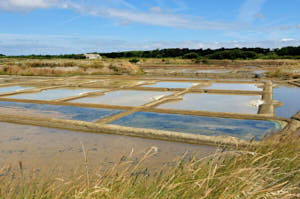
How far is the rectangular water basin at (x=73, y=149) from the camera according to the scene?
339cm

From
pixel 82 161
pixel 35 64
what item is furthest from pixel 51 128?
pixel 35 64

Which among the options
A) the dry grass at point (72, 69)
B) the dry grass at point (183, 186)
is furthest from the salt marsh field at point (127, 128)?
the dry grass at point (72, 69)

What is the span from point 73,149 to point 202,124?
243 centimetres

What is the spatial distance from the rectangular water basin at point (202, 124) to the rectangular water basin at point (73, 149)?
742 millimetres

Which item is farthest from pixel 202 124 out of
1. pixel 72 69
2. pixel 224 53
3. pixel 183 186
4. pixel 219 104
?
pixel 224 53

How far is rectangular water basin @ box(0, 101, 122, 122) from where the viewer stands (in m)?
6.02

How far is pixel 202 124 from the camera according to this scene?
17.2 feet

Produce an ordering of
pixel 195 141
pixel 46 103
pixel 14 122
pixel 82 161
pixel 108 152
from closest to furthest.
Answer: pixel 82 161 < pixel 108 152 < pixel 195 141 < pixel 14 122 < pixel 46 103

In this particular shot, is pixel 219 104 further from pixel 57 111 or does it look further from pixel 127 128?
pixel 57 111

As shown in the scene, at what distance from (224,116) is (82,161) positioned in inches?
132

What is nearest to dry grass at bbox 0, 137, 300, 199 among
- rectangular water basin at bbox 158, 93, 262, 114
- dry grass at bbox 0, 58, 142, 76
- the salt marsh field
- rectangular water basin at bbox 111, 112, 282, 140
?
the salt marsh field

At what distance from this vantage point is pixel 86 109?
22.4 ft

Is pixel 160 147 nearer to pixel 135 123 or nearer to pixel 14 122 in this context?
pixel 135 123

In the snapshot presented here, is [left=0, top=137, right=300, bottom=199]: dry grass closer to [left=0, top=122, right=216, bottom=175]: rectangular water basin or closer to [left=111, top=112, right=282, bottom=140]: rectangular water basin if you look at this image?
[left=0, top=122, right=216, bottom=175]: rectangular water basin
